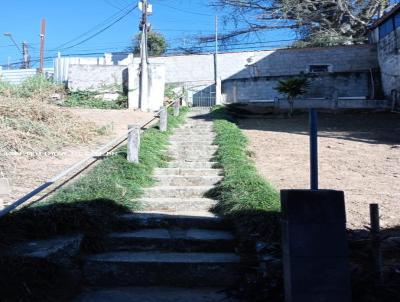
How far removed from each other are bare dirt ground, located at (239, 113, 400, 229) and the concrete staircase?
151 centimetres

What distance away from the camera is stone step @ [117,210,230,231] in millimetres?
5164

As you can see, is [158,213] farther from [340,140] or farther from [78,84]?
[78,84]

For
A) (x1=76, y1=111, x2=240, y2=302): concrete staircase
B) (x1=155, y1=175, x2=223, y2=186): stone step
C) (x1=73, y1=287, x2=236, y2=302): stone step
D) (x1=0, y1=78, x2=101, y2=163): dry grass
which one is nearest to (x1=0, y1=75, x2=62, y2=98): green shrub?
(x1=0, y1=78, x2=101, y2=163): dry grass

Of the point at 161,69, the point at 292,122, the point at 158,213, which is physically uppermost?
the point at 161,69

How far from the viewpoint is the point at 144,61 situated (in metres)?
18.7

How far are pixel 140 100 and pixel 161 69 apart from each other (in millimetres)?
1431

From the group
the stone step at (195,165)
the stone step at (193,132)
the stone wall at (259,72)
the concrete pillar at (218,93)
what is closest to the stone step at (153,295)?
the stone step at (195,165)

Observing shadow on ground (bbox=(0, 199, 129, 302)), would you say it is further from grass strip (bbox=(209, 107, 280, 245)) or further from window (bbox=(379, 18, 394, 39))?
window (bbox=(379, 18, 394, 39))

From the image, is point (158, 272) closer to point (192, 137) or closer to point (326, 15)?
point (192, 137)

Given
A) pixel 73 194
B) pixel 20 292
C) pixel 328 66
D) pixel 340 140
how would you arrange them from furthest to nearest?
pixel 328 66 → pixel 340 140 → pixel 73 194 → pixel 20 292

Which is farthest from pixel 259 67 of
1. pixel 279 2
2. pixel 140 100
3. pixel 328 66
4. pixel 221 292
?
pixel 221 292

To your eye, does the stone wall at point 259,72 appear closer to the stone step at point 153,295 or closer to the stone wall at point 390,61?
the stone wall at point 390,61

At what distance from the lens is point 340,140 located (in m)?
11.3

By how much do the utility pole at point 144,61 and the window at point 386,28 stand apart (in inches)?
361
